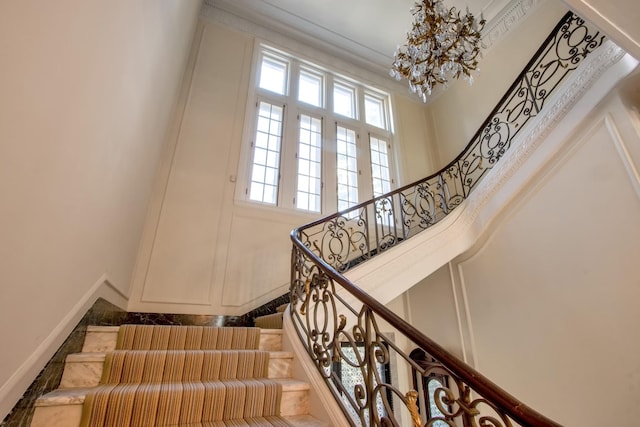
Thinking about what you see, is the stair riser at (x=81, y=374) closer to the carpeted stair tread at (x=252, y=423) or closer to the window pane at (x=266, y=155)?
the carpeted stair tread at (x=252, y=423)

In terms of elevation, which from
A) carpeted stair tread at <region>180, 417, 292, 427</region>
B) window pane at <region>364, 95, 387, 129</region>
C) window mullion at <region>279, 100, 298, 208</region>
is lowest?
carpeted stair tread at <region>180, 417, 292, 427</region>

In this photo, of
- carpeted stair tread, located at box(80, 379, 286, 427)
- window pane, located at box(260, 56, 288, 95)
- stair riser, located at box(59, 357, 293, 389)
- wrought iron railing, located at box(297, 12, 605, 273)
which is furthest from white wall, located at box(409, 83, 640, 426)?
window pane, located at box(260, 56, 288, 95)

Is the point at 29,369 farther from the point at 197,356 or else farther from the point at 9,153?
the point at 9,153

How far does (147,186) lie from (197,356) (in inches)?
90.6

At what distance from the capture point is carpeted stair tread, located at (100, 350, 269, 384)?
187 centimetres

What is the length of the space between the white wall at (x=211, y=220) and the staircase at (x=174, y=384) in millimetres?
1500

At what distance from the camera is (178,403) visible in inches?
64.6

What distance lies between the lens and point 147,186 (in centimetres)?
353

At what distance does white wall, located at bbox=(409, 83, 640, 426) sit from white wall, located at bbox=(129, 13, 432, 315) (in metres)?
2.86

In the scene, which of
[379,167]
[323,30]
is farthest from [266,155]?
[323,30]

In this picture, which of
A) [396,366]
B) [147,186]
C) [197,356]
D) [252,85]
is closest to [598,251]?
[396,366]

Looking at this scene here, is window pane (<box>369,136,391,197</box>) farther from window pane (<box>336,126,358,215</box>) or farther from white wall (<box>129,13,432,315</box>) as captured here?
white wall (<box>129,13,432,315</box>)

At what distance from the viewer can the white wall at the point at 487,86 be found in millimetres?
5111

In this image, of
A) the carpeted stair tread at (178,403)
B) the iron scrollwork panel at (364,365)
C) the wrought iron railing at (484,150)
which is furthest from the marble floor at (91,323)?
the iron scrollwork panel at (364,365)
